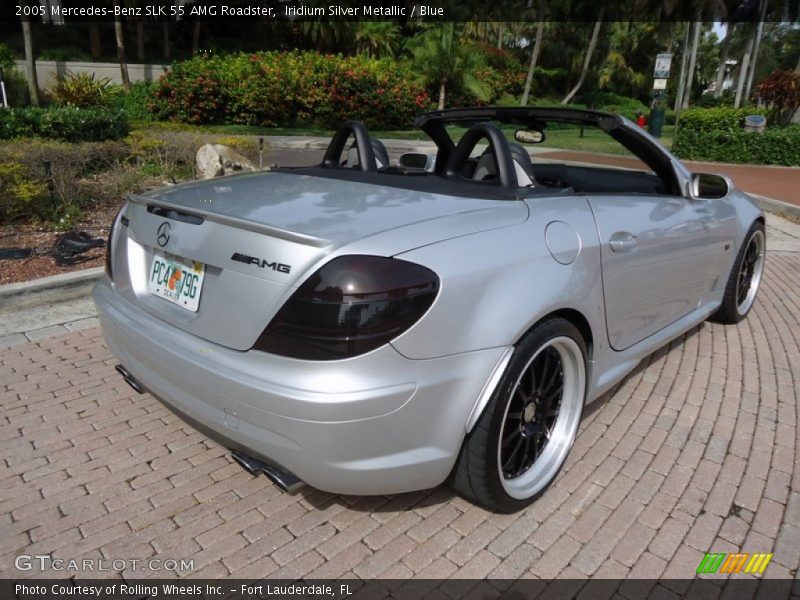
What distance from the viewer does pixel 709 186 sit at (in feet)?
12.1

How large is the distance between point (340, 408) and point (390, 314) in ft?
1.06

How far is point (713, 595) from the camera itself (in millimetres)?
2008

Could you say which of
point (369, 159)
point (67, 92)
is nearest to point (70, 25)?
point (67, 92)

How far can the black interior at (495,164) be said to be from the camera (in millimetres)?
2605

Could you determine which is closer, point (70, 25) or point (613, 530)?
point (613, 530)

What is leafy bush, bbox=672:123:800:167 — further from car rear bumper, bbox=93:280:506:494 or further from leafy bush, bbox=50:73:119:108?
leafy bush, bbox=50:73:119:108

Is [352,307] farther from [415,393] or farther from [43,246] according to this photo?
[43,246]

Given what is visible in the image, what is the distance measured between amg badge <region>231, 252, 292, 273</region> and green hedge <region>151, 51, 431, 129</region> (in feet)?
67.8

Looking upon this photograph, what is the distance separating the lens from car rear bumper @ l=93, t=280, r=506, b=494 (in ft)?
5.87

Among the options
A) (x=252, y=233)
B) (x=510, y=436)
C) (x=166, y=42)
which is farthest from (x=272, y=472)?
(x=166, y=42)

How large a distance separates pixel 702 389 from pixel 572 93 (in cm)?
4441

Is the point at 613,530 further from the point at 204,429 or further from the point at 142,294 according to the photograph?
the point at 142,294

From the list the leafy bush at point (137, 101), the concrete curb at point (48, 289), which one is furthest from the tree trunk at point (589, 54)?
the concrete curb at point (48, 289)

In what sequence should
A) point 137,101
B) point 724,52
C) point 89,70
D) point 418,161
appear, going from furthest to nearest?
1. point 724,52
2. point 89,70
3. point 137,101
4. point 418,161
